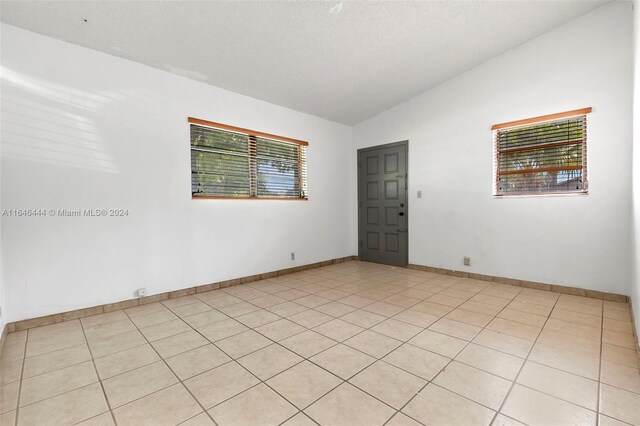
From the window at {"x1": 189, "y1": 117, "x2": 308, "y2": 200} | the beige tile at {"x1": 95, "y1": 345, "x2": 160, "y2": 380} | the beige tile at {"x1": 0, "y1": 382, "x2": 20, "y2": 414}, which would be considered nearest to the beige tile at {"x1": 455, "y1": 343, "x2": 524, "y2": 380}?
the beige tile at {"x1": 95, "y1": 345, "x2": 160, "y2": 380}

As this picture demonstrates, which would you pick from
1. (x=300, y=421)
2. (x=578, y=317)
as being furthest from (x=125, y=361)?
(x=578, y=317)

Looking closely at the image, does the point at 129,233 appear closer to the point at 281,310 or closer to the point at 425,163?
the point at 281,310

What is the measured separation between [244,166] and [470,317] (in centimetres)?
350

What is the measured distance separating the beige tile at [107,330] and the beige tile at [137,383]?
0.82m

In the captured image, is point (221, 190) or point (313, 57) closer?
point (313, 57)

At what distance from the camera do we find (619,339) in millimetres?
2373

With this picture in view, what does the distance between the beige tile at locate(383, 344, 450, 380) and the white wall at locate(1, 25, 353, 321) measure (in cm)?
274

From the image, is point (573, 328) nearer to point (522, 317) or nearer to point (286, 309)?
point (522, 317)

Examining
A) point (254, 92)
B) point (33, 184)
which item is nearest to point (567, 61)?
point (254, 92)

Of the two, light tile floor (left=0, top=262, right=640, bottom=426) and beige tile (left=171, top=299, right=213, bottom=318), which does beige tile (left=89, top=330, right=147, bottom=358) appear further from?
beige tile (left=171, top=299, right=213, bottom=318)

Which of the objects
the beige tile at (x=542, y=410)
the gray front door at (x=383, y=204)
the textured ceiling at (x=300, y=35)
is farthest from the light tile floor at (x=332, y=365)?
the textured ceiling at (x=300, y=35)

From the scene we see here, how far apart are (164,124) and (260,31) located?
5.26 feet

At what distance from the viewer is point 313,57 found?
3.54 m

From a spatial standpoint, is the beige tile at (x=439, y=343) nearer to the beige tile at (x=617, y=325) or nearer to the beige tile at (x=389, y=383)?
the beige tile at (x=389, y=383)
